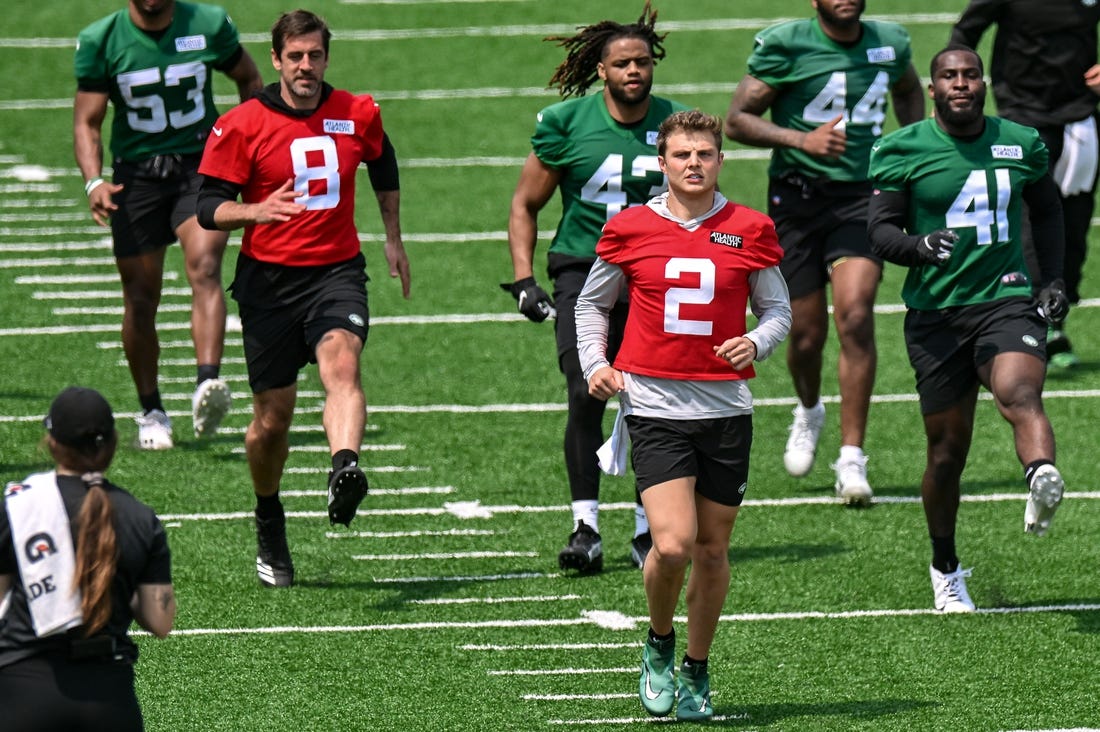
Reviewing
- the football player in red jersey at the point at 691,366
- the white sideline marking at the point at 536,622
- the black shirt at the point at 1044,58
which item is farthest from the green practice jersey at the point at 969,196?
the black shirt at the point at 1044,58

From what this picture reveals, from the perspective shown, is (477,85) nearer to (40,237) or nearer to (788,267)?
(40,237)

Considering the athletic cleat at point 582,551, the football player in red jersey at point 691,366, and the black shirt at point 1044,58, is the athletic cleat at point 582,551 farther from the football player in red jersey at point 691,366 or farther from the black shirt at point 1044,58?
the black shirt at point 1044,58

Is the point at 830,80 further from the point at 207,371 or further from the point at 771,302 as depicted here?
the point at 207,371

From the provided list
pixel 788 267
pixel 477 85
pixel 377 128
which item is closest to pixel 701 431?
pixel 377 128

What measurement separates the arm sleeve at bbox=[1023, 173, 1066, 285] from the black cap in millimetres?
4091

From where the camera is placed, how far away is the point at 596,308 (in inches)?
245

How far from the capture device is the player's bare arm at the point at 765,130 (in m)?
8.51

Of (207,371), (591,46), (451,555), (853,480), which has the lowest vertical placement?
(451,555)

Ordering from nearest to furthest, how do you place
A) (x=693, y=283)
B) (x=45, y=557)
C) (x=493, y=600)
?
(x=45, y=557)
(x=693, y=283)
(x=493, y=600)

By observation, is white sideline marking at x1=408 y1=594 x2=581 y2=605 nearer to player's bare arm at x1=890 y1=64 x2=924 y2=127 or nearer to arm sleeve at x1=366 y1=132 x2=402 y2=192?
arm sleeve at x1=366 y1=132 x2=402 y2=192

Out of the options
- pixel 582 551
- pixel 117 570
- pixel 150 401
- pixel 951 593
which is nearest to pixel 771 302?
pixel 951 593

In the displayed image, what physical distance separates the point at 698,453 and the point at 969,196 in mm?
1802

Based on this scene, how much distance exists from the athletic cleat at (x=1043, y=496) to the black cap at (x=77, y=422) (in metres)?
3.50

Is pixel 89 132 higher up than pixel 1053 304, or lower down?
higher up
